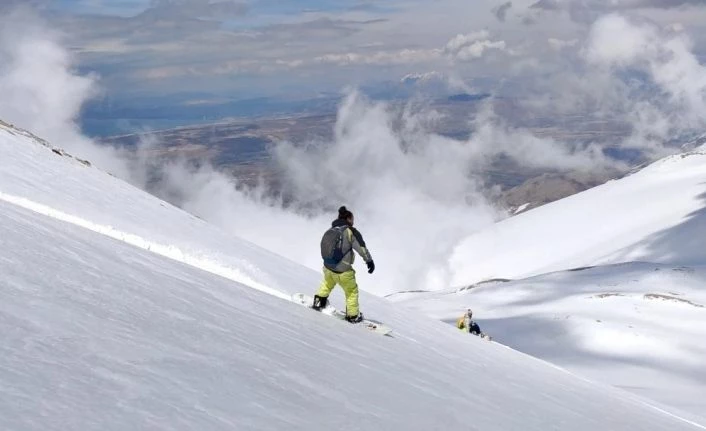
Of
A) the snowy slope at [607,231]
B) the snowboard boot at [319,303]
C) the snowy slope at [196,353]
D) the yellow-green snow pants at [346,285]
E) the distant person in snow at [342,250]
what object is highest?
the snowy slope at [607,231]

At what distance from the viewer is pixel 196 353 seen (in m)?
7.89

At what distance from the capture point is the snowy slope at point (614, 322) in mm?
32031

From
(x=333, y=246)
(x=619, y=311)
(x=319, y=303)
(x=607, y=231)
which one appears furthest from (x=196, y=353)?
(x=607, y=231)

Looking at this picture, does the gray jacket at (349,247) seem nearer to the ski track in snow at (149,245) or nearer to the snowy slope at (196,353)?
the snowy slope at (196,353)

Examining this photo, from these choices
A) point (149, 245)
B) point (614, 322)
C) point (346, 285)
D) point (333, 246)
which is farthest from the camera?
point (614, 322)

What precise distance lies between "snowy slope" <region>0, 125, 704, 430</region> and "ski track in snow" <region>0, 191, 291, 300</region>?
53 mm

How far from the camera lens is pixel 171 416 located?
5766 mm

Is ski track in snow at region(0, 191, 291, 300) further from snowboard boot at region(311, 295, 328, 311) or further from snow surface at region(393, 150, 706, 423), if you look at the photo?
snow surface at region(393, 150, 706, 423)

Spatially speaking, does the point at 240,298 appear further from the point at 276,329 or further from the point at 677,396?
the point at 677,396

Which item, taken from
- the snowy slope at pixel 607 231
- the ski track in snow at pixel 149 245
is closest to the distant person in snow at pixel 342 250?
the ski track in snow at pixel 149 245

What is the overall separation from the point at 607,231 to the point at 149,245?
460 feet

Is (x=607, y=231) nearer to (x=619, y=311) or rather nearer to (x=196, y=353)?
(x=619, y=311)

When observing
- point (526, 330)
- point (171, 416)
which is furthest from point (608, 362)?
point (171, 416)

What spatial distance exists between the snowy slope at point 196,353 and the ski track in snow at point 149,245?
0.05 meters
